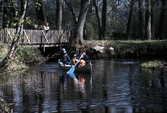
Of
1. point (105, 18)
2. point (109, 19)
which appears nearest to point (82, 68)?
point (105, 18)

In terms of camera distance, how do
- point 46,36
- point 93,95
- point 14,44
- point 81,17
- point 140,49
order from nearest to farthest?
point 14,44 < point 93,95 < point 46,36 < point 140,49 < point 81,17

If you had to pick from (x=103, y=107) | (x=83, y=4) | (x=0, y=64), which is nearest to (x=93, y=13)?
(x=83, y=4)

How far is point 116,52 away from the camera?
30.9 m

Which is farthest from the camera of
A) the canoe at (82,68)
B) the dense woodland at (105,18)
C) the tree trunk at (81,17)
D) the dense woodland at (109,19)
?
the dense woodland at (109,19)

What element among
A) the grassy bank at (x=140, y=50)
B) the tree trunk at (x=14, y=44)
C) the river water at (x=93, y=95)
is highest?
the tree trunk at (x=14, y=44)

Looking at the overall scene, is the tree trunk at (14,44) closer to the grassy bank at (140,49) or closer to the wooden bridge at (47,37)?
the wooden bridge at (47,37)

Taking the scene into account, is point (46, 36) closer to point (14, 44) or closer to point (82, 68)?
point (82, 68)

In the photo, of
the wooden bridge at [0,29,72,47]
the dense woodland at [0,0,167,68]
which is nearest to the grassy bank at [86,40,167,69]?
the dense woodland at [0,0,167,68]

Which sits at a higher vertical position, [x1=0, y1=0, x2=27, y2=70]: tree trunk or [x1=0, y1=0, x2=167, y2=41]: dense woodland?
[x1=0, y1=0, x2=167, y2=41]: dense woodland

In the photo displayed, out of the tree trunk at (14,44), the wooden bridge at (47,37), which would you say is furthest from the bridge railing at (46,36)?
the tree trunk at (14,44)

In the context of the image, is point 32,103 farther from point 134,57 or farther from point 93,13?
point 93,13

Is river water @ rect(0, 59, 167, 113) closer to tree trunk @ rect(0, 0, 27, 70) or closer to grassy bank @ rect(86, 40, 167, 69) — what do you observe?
tree trunk @ rect(0, 0, 27, 70)

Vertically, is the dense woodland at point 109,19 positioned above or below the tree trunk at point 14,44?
above

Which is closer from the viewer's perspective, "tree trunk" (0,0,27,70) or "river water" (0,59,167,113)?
"tree trunk" (0,0,27,70)
